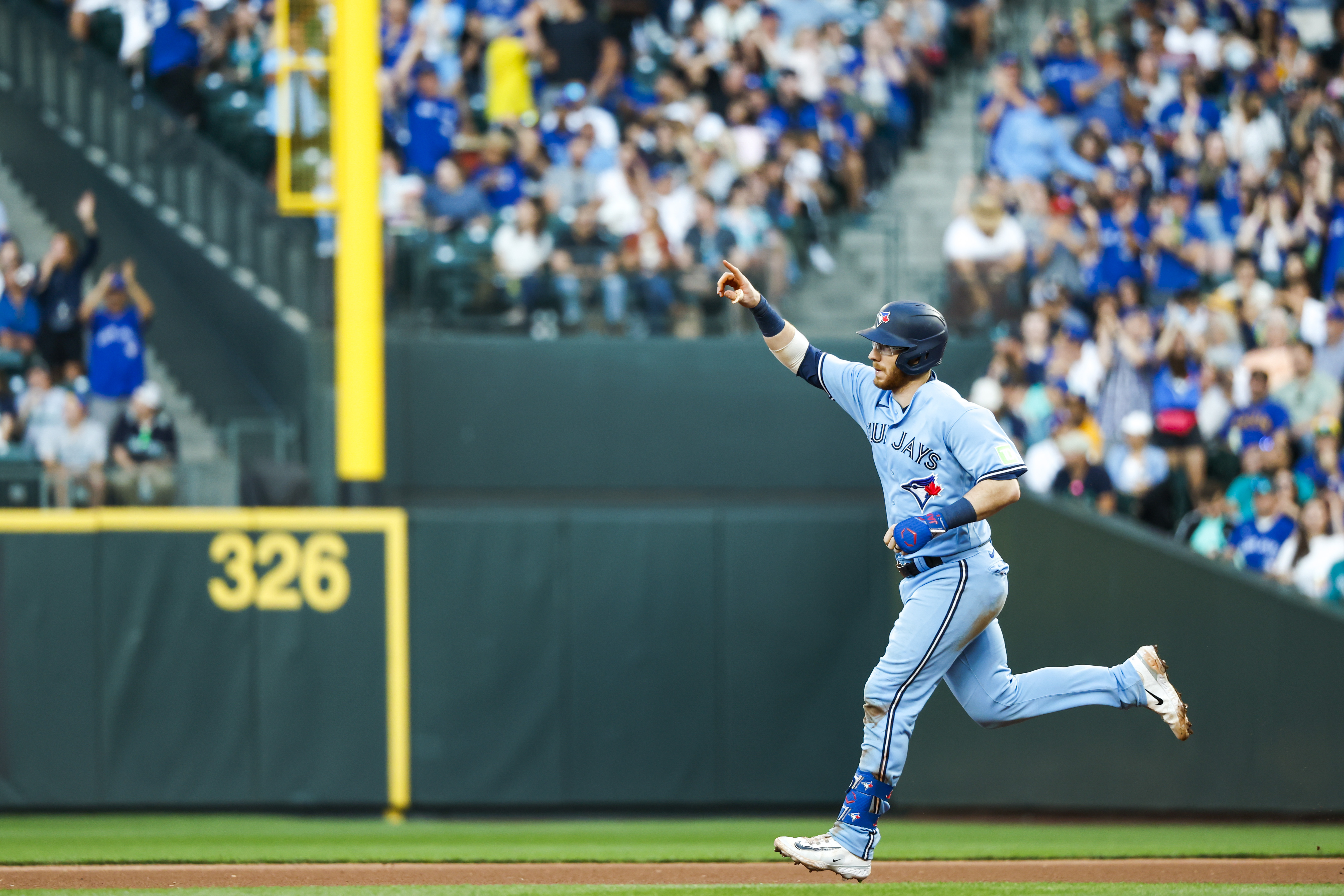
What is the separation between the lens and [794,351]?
6305mm

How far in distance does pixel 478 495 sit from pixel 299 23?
3274 millimetres

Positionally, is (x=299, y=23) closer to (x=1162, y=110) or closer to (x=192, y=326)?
(x=192, y=326)

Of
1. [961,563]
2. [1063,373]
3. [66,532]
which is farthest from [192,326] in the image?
[961,563]

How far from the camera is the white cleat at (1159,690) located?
6078 mm

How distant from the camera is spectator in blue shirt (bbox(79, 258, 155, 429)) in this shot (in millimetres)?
10766

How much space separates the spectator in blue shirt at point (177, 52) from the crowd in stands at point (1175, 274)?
20.1ft

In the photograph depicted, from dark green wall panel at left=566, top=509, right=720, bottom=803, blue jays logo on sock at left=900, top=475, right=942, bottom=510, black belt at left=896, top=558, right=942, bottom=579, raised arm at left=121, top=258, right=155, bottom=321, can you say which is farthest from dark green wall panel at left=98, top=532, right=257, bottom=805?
blue jays logo on sock at left=900, top=475, right=942, bottom=510

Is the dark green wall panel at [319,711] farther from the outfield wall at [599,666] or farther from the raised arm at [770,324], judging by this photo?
the raised arm at [770,324]

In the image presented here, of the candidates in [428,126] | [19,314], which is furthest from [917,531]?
[19,314]

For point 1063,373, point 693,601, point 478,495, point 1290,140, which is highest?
point 1290,140

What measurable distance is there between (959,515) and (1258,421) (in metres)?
5.43

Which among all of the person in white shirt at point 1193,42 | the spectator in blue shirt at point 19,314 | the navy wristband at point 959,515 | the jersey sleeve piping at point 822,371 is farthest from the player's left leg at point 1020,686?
the person in white shirt at point 1193,42

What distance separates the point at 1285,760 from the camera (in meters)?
9.28

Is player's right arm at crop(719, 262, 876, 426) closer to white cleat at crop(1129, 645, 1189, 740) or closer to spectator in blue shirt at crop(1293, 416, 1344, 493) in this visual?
white cleat at crop(1129, 645, 1189, 740)
